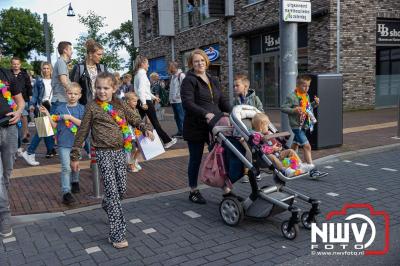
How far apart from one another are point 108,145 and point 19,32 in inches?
2936

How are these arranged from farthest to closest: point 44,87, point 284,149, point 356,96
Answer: point 356,96 < point 44,87 < point 284,149

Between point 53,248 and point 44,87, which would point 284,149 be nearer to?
point 53,248

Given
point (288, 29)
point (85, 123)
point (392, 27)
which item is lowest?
point (85, 123)

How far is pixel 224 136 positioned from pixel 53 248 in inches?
81.5

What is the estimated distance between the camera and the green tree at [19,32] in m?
69.8

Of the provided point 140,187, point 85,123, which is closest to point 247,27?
point 140,187

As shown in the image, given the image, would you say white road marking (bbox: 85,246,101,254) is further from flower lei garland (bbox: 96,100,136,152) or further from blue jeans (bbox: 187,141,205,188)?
blue jeans (bbox: 187,141,205,188)

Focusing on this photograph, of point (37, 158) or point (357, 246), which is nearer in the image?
point (357, 246)

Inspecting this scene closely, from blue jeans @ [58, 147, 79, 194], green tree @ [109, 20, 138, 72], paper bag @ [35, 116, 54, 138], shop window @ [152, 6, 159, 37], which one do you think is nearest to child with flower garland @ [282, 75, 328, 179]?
blue jeans @ [58, 147, 79, 194]

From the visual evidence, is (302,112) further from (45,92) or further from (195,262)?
(45,92)

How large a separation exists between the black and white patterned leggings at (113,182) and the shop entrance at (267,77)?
15.2m

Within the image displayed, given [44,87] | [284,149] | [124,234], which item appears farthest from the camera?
[44,87]

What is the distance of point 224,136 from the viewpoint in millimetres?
4496

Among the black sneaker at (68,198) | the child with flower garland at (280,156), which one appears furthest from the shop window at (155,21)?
→ the child with flower garland at (280,156)
